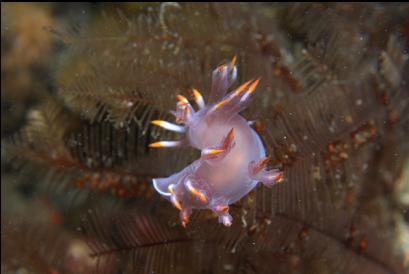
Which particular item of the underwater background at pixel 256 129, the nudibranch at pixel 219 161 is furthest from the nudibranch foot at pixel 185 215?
the underwater background at pixel 256 129

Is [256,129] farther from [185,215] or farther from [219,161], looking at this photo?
[185,215]

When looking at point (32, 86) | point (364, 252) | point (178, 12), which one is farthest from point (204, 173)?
point (32, 86)

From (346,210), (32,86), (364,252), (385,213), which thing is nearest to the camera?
(364,252)

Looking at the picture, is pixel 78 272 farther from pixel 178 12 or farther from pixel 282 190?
pixel 178 12

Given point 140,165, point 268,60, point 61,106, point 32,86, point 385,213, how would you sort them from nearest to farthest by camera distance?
1. point 140,165
2. point 268,60
3. point 385,213
4. point 61,106
5. point 32,86

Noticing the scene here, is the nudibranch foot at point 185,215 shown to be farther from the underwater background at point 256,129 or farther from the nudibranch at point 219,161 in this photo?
the underwater background at point 256,129

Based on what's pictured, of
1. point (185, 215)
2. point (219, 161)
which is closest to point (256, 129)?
point (219, 161)

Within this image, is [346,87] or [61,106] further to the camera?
[61,106]
